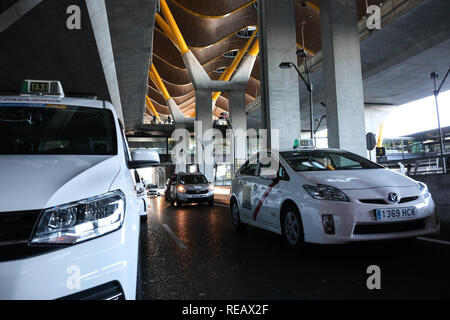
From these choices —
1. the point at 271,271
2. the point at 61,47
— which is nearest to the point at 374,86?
the point at 61,47

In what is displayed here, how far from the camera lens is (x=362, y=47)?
22.4 meters

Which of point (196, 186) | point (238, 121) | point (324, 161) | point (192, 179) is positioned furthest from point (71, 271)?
point (238, 121)

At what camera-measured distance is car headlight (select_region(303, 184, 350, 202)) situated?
4.30 metres

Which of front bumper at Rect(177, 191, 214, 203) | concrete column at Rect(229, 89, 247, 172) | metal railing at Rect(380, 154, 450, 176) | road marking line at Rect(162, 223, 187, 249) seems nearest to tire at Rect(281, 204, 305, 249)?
road marking line at Rect(162, 223, 187, 249)

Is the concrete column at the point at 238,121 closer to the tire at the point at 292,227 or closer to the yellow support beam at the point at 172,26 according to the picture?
the yellow support beam at the point at 172,26

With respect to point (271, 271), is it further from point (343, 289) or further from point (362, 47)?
point (362, 47)

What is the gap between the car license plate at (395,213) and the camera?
4105mm

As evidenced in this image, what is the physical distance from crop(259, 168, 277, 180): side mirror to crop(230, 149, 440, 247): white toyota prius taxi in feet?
0.05

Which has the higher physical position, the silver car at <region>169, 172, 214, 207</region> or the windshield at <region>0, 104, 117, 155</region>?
the windshield at <region>0, 104, 117, 155</region>

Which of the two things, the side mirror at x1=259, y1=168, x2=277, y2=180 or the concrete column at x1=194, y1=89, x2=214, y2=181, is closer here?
the side mirror at x1=259, y1=168, x2=277, y2=180

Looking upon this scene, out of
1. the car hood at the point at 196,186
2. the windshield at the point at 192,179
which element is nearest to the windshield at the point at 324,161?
the car hood at the point at 196,186

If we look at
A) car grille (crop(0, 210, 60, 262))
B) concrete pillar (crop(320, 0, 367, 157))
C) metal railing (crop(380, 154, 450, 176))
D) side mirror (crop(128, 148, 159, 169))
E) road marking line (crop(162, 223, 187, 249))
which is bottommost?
road marking line (crop(162, 223, 187, 249))

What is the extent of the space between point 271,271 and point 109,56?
13.7 m

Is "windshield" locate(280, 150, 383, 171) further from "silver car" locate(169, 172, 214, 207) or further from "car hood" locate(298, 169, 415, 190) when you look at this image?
"silver car" locate(169, 172, 214, 207)
